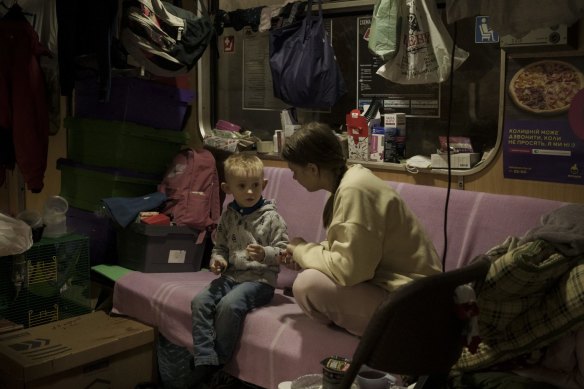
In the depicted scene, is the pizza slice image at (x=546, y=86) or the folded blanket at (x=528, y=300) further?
the pizza slice image at (x=546, y=86)

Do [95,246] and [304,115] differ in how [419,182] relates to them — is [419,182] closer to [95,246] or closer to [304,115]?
[304,115]

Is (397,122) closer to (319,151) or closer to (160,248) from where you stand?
(319,151)

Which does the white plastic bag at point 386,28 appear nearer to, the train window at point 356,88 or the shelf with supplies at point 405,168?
the train window at point 356,88

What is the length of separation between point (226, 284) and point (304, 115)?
1138 mm

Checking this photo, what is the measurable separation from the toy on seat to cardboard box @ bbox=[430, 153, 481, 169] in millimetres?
1431

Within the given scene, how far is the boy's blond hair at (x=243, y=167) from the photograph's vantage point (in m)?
2.83

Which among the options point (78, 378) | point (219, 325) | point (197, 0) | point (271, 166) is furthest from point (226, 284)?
point (197, 0)

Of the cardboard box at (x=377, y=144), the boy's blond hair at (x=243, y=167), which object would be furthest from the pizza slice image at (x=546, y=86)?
the boy's blond hair at (x=243, y=167)

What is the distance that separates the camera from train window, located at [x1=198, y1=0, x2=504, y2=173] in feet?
9.61

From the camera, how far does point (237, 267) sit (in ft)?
9.39

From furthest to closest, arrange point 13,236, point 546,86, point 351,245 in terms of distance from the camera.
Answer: point 13,236, point 546,86, point 351,245

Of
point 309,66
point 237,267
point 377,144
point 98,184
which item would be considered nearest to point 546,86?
point 377,144

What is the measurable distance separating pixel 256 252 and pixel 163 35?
1410 mm

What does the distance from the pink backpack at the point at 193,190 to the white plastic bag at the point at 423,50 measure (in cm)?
115
